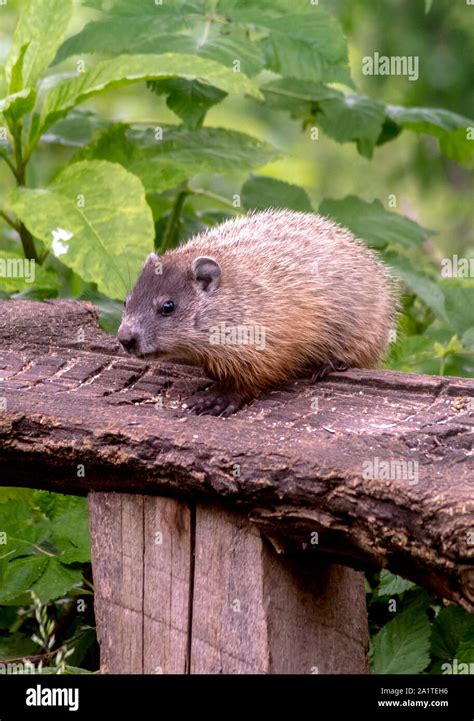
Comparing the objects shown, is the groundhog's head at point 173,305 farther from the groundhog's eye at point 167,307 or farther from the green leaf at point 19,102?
the green leaf at point 19,102

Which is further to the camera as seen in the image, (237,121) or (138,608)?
(237,121)

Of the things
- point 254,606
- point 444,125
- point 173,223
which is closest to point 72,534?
point 254,606

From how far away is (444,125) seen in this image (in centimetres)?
623

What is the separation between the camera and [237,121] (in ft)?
33.4

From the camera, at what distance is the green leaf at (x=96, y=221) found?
4.88 meters

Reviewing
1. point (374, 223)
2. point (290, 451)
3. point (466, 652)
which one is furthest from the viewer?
point (374, 223)

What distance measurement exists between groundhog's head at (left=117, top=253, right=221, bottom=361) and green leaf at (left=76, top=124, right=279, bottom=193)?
139 centimetres

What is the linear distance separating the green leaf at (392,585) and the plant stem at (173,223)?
2677mm

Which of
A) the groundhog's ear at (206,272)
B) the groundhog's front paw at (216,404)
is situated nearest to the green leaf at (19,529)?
the groundhog's front paw at (216,404)

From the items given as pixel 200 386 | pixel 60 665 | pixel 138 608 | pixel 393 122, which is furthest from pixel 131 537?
pixel 393 122

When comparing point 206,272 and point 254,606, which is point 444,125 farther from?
point 254,606

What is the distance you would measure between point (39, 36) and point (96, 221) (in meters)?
1.14
